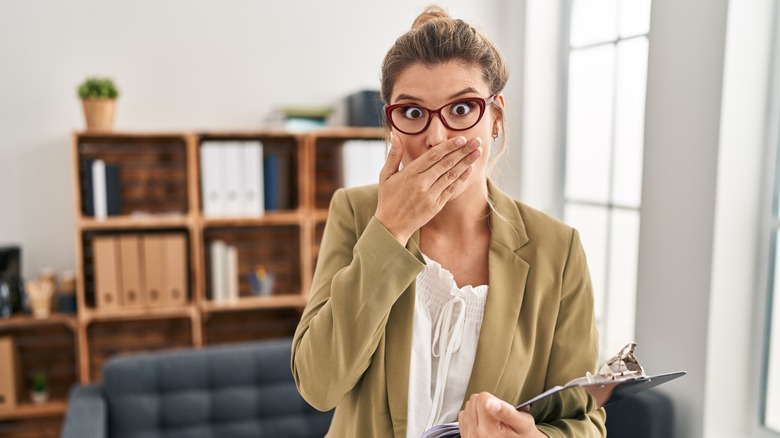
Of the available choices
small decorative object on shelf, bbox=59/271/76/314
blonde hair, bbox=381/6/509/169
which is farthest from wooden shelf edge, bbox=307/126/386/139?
blonde hair, bbox=381/6/509/169

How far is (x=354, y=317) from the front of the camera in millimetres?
914

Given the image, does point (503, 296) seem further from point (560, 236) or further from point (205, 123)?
point (205, 123)

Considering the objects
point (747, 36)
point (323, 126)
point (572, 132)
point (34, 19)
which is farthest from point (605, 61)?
point (34, 19)

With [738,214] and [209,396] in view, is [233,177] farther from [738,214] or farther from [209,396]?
[738,214]

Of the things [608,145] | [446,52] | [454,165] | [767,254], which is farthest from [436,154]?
[608,145]

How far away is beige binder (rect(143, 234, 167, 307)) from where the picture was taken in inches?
115

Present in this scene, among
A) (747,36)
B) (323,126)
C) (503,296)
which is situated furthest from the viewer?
(323,126)

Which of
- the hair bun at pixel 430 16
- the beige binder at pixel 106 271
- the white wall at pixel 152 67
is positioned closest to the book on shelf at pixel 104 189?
the beige binder at pixel 106 271

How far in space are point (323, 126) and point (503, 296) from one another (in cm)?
222

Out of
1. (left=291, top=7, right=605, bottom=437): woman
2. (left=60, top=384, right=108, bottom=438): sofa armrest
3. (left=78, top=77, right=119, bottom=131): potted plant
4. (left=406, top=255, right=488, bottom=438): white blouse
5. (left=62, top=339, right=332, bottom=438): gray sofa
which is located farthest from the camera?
(left=78, top=77, right=119, bottom=131): potted plant

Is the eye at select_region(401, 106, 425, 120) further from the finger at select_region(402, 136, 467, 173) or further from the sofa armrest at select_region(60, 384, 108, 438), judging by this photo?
the sofa armrest at select_region(60, 384, 108, 438)

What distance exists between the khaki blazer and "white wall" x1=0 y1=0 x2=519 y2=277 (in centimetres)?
222

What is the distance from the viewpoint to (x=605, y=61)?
2.64 meters

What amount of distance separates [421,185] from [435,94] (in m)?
0.14
